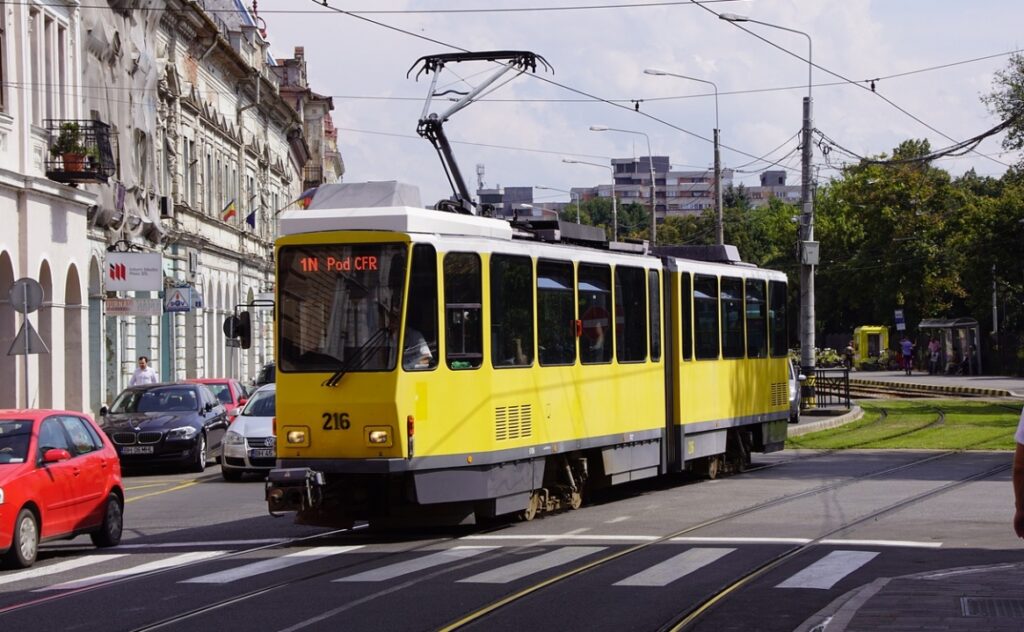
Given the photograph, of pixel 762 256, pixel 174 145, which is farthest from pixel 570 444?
pixel 762 256

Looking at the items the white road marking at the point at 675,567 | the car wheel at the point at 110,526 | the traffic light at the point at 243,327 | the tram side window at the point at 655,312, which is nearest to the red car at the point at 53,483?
the car wheel at the point at 110,526

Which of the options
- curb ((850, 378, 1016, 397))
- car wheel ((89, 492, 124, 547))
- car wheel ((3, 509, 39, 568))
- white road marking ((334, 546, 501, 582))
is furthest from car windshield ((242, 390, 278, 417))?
curb ((850, 378, 1016, 397))

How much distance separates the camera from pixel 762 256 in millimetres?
127125

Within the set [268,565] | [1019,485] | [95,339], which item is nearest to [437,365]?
[268,565]

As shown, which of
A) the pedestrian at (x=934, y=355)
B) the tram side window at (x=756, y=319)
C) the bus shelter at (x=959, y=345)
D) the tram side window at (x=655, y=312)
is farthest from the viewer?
the pedestrian at (x=934, y=355)

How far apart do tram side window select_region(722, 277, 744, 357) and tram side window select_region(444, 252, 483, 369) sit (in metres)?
7.56

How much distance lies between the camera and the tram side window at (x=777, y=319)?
985 inches

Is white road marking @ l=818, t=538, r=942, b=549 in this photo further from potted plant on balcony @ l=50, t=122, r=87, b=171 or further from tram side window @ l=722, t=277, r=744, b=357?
potted plant on balcony @ l=50, t=122, r=87, b=171

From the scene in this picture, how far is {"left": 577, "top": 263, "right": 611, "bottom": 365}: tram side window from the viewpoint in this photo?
725 inches

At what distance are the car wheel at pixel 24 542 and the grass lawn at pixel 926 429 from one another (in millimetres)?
18175

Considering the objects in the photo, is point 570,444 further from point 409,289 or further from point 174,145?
point 174,145

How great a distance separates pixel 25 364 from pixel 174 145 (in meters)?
14.9

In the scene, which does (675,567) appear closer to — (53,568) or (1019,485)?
(53,568)

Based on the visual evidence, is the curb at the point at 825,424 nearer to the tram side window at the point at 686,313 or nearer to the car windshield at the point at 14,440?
the tram side window at the point at 686,313
